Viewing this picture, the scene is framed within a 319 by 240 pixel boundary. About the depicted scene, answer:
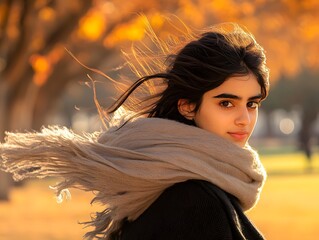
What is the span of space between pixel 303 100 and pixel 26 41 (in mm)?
48100

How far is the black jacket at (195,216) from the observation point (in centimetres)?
320

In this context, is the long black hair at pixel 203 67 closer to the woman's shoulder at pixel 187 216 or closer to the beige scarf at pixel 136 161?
the beige scarf at pixel 136 161

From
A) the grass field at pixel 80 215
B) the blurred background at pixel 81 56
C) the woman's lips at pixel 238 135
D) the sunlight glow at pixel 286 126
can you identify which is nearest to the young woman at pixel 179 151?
the woman's lips at pixel 238 135

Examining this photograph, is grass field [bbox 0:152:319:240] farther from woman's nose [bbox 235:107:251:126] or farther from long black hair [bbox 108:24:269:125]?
woman's nose [bbox 235:107:251:126]

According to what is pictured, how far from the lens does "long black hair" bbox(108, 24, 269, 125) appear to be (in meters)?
3.51

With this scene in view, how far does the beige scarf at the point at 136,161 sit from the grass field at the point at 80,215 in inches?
253

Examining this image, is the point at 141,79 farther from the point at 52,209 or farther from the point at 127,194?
the point at 52,209

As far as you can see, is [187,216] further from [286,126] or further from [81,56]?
[286,126]

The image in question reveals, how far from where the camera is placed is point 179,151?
3461 mm

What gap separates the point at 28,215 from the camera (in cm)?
1800

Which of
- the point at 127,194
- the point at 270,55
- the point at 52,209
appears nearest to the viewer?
the point at 127,194

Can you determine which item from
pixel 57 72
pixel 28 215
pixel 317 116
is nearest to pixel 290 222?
pixel 28 215

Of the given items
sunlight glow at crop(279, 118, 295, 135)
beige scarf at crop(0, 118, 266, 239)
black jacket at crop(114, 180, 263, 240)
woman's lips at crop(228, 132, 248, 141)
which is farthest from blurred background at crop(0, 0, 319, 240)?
sunlight glow at crop(279, 118, 295, 135)

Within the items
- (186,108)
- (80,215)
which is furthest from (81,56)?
(186,108)
